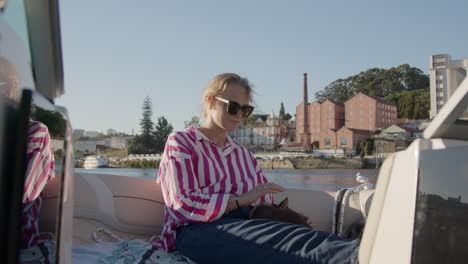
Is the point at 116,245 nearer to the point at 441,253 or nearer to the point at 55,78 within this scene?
the point at 55,78

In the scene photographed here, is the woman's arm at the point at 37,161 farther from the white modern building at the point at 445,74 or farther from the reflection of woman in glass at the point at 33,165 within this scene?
the white modern building at the point at 445,74

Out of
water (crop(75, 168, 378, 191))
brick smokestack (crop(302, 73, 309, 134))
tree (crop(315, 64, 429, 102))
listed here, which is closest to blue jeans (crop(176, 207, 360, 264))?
water (crop(75, 168, 378, 191))

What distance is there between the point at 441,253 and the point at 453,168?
3.8 inches

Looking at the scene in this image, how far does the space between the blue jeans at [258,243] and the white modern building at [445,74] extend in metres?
0.29

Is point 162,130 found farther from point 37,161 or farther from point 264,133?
point 37,161

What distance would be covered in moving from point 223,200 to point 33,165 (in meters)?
0.83

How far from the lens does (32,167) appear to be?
1.12 feet

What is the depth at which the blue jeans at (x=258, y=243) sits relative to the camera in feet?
2.47

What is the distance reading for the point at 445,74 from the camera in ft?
2.03

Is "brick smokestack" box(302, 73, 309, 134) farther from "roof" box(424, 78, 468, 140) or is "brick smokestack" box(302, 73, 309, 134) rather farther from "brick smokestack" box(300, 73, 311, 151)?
"roof" box(424, 78, 468, 140)

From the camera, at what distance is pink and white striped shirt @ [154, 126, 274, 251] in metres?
1.13

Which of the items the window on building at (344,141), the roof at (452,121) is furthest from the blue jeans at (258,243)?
the window on building at (344,141)

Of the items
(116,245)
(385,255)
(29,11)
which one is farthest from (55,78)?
(116,245)

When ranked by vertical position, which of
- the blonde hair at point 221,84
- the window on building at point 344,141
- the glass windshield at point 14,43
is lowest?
the glass windshield at point 14,43
